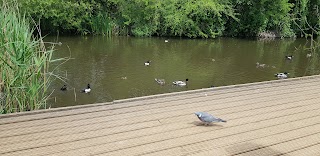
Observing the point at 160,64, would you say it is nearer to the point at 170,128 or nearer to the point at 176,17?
the point at 176,17

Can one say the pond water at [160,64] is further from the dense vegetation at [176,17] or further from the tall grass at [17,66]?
the tall grass at [17,66]

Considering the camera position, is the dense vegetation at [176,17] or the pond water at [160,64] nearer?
the pond water at [160,64]

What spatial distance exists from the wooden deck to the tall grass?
762 millimetres

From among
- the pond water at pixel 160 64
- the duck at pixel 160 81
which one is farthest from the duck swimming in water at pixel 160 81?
the pond water at pixel 160 64

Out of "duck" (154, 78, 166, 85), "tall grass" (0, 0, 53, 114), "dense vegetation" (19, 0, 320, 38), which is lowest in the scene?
"duck" (154, 78, 166, 85)

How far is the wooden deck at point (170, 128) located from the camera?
2.85 metres

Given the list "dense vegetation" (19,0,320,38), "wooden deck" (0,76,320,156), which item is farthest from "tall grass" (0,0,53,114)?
"dense vegetation" (19,0,320,38)

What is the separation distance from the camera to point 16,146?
9.13 feet

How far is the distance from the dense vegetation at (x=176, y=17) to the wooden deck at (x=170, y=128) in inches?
552

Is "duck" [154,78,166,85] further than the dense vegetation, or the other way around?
the dense vegetation

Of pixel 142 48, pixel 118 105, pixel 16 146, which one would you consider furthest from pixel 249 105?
pixel 142 48

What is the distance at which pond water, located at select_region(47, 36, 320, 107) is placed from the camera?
8555mm

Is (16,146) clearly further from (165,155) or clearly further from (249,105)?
(249,105)

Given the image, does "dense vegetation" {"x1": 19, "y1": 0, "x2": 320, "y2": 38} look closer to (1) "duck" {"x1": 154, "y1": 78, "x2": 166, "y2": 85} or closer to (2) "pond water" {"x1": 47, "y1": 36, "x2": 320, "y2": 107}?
(2) "pond water" {"x1": 47, "y1": 36, "x2": 320, "y2": 107}
